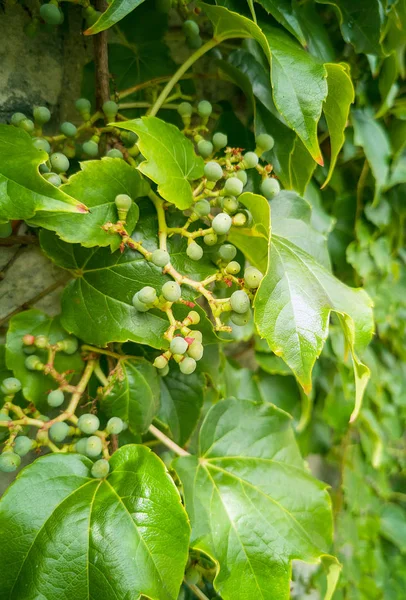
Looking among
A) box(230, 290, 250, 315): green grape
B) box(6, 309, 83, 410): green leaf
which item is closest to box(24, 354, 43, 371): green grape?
box(6, 309, 83, 410): green leaf

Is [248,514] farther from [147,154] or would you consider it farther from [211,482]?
[147,154]

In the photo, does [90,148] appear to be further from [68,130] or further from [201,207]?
[201,207]

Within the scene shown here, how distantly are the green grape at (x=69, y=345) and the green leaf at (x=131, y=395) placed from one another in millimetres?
54

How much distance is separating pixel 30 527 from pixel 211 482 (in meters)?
0.22

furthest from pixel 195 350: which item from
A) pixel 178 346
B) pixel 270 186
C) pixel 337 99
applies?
pixel 337 99

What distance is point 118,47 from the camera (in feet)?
2.19

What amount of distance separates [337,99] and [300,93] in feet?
0.22

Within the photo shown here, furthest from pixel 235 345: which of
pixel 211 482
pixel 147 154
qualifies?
pixel 147 154

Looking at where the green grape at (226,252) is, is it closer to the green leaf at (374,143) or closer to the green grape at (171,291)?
the green grape at (171,291)

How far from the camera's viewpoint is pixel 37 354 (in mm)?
550

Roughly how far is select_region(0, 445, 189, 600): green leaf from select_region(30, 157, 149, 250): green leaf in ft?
0.74

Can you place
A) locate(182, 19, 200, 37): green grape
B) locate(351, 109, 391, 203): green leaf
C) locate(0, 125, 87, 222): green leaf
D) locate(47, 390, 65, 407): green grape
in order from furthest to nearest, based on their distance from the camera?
locate(351, 109, 391, 203): green leaf → locate(182, 19, 200, 37): green grape → locate(47, 390, 65, 407): green grape → locate(0, 125, 87, 222): green leaf

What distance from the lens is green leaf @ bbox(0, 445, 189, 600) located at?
436mm

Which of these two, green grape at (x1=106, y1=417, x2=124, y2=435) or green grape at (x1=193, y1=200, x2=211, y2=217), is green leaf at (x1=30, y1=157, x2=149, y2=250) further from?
green grape at (x1=106, y1=417, x2=124, y2=435)
